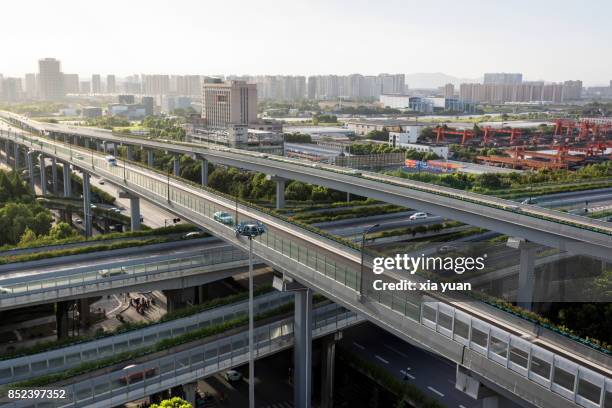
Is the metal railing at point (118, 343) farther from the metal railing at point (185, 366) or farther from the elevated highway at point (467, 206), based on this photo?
the elevated highway at point (467, 206)

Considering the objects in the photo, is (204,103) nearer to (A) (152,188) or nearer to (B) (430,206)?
(A) (152,188)

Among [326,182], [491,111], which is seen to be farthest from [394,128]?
[491,111]

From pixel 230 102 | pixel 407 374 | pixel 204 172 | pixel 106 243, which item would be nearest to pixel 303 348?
pixel 407 374

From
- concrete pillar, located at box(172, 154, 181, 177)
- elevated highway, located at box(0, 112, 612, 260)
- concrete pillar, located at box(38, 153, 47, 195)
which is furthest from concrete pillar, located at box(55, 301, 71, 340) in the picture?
concrete pillar, located at box(38, 153, 47, 195)

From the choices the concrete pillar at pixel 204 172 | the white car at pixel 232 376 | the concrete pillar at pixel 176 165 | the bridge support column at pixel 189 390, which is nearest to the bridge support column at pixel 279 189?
the concrete pillar at pixel 204 172

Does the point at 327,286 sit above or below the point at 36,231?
above

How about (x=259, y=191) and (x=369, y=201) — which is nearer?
(x=369, y=201)
